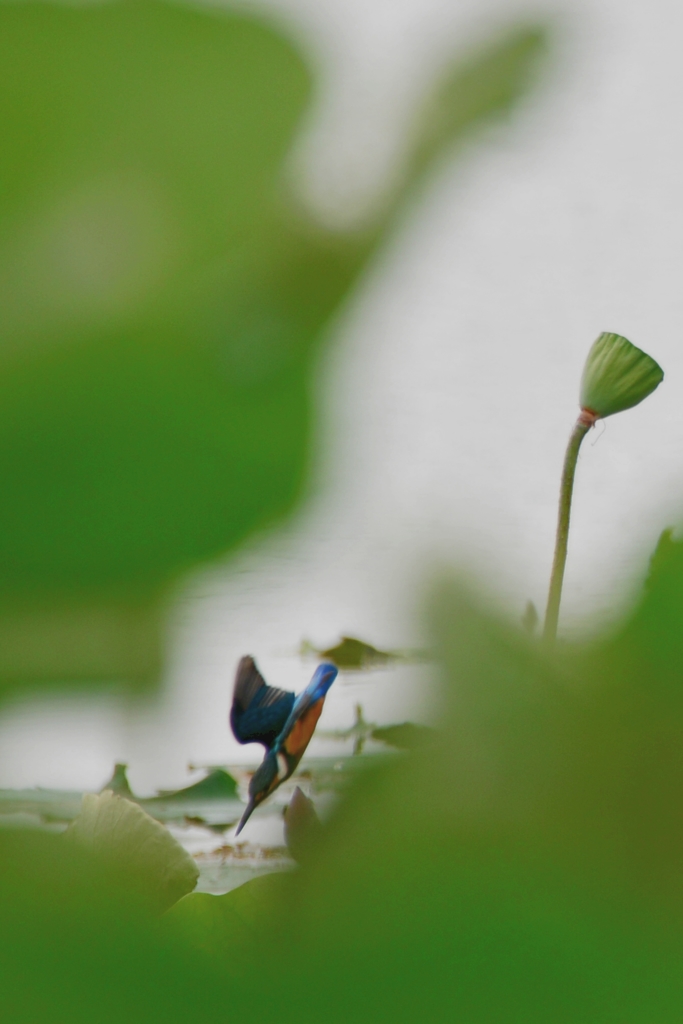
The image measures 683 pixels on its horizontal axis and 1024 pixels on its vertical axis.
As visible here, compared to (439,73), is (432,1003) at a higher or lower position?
lower

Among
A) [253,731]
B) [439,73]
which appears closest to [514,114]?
[439,73]

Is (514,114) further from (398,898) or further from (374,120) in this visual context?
(398,898)

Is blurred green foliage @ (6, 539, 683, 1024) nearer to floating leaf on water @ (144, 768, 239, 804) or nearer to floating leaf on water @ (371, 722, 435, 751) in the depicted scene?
floating leaf on water @ (371, 722, 435, 751)

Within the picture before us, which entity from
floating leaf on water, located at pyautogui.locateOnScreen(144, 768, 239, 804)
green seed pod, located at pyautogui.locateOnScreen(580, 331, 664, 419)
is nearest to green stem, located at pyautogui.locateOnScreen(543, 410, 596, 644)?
green seed pod, located at pyautogui.locateOnScreen(580, 331, 664, 419)

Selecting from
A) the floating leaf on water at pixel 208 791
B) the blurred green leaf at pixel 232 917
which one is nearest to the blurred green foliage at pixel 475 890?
the blurred green leaf at pixel 232 917

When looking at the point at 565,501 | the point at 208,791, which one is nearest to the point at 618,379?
the point at 565,501

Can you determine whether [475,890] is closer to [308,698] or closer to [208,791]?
[308,698]
